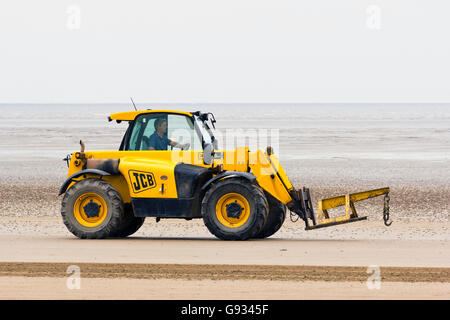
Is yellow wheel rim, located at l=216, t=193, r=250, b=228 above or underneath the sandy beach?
above

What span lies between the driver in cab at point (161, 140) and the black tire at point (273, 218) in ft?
5.21

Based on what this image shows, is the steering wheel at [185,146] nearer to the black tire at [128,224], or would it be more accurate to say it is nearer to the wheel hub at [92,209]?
the black tire at [128,224]

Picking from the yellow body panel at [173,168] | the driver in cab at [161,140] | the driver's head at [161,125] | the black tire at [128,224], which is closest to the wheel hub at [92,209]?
the black tire at [128,224]

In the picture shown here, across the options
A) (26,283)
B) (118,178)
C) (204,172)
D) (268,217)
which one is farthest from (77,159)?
(26,283)

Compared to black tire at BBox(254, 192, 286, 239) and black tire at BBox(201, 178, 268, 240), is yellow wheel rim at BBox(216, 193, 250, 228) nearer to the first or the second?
black tire at BBox(201, 178, 268, 240)

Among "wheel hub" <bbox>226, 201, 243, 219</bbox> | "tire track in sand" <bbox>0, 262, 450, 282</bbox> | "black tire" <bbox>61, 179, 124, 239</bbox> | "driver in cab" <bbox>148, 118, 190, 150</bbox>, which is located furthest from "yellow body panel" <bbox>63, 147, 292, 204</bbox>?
"tire track in sand" <bbox>0, 262, 450, 282</bbox>

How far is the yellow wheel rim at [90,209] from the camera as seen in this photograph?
14.7 meters

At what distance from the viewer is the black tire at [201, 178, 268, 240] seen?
14.0 metres

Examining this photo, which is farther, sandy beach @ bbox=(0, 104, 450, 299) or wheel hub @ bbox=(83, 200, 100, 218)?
wheel hub @ bbox=(83, 200, 100, 218)

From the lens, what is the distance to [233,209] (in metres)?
14.2

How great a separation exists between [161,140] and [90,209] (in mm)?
1538

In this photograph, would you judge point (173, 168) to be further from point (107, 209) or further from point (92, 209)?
point (92, 209)
